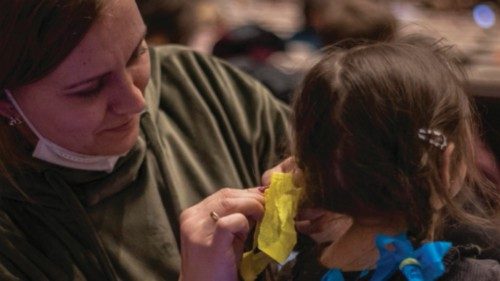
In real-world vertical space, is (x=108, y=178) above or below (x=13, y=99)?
below

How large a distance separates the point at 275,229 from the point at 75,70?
0.33m

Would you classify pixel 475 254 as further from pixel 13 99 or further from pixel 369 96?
pixel 13 99

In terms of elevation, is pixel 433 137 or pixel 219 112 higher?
pixel 433 137

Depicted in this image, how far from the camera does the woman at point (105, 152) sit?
43.5 inches

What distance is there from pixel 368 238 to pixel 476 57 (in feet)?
4.25

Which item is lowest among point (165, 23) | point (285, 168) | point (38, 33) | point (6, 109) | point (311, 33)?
point (311, 33)

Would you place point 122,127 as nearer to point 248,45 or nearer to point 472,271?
point 472,271

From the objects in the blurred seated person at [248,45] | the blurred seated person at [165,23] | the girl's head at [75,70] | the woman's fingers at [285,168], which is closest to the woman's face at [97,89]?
the girl's head at [75,70]

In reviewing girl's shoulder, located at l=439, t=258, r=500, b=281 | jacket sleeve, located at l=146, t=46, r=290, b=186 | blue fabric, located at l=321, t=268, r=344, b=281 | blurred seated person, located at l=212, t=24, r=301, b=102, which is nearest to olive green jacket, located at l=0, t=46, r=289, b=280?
jacket sleeve, located at l=146, t=46, r=290, b=186

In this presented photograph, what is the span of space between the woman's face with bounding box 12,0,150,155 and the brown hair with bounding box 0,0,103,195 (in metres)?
0.01

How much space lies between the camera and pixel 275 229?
3.34 feet

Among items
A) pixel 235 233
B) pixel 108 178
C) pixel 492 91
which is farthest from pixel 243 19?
pixel 235 233

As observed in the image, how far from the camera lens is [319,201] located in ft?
3.19

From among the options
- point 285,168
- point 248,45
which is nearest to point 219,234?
point 285,168
